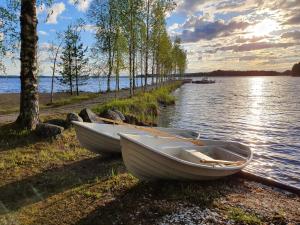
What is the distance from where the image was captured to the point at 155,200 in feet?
24.5

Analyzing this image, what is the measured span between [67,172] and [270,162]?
9.05 metres

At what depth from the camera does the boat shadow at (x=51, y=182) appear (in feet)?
24.8

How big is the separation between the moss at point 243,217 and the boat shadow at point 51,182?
3.98 meters

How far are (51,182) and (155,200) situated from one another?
3136mm

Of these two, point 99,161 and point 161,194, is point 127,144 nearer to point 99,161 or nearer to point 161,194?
point 161,194

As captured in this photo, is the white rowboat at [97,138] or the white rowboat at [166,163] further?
the white rowboat at [97,138]

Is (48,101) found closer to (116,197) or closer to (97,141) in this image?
(97,141)

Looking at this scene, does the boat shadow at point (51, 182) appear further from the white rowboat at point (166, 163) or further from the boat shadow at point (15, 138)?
the boat shadow at point (15, 138)

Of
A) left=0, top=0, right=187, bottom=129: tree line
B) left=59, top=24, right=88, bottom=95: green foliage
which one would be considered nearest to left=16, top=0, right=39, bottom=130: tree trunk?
left=0, top=0, right=187, bottom=129: tree line

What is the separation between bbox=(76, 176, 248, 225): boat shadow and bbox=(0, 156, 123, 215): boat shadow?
Answer: 163 cm

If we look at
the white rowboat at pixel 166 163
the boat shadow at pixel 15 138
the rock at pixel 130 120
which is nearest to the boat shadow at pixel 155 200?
the white rowboat at pixel 166 163

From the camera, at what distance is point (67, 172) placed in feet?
31.6

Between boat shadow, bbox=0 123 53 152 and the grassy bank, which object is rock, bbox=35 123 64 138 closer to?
boat shadow, bbox=0 123 53 152

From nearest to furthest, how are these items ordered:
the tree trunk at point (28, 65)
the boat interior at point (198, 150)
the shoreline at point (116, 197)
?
the shoreline at point (116, 197) → the boat interior at point (198, 150) → the tree trunk at point (28, 65)
